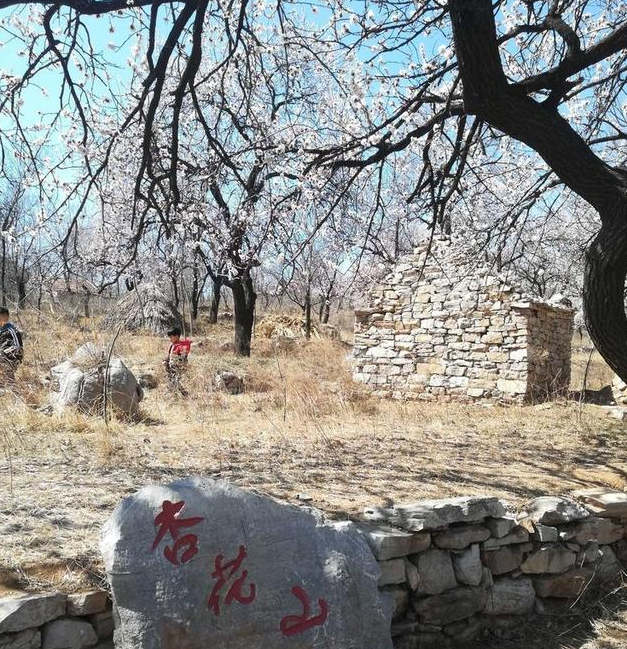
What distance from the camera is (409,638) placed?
332 centimetres

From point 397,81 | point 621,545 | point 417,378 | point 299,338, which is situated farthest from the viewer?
point 299,338

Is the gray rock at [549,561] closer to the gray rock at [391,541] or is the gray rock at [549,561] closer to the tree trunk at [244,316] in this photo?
the gray rock at [391,541]

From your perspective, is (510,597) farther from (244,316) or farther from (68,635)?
(244,316)

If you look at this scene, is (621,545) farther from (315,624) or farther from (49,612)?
(49,612)

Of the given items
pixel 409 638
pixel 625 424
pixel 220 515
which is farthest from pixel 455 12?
pixel 625 424

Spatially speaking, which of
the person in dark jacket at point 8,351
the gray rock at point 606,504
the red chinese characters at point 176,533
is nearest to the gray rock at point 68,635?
the red chinese characters at point 176,533

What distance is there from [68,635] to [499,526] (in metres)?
2.51

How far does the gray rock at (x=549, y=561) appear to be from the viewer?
3.87m

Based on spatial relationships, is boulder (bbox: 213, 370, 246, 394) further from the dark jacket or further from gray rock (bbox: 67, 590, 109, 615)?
gray rock (bbox: 67, 590, 109, 615)

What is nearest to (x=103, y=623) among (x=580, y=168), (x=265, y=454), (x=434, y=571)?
(x=434, y=571)

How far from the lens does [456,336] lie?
35.8 feet

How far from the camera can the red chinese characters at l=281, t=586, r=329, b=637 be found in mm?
2632

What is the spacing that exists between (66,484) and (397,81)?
14.9 feet

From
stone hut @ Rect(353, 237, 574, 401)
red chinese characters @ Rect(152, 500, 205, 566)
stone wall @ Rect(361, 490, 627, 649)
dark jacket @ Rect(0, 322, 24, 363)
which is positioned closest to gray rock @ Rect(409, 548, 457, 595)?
stone wall @ Rect(361, 490, 627, 649)
